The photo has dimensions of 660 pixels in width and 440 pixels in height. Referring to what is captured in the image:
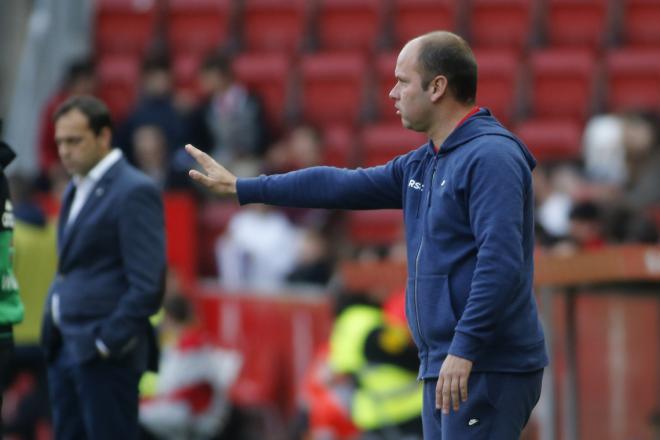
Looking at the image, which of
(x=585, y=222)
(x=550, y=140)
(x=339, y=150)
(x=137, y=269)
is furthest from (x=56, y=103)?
(x=137, y=269)

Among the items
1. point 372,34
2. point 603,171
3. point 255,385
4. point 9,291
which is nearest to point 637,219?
point 603,171

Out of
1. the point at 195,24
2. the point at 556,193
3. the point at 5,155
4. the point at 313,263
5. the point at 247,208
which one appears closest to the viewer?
the point at 5,155

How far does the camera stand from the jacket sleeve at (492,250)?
4.80m

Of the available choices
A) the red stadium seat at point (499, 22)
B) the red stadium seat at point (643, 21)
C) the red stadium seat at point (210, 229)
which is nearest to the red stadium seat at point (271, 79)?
→ the red stadium seat at point (210, 229)

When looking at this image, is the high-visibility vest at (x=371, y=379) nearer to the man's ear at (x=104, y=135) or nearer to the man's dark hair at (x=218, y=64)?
the man's ear at (x=104, y=135)

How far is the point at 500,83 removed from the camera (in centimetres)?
1270

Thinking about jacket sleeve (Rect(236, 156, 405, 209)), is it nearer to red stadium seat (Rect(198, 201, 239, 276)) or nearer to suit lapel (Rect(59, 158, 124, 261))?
suit lapel (Rect(59, 158, 124, 261))

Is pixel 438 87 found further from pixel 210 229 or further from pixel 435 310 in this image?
pixel 210 229

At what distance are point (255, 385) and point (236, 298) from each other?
709mm

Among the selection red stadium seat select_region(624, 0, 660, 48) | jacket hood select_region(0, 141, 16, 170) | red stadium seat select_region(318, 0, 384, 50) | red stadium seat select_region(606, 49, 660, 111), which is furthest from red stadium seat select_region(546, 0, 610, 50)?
jacket hood select_region(0, 141, 16, 170)

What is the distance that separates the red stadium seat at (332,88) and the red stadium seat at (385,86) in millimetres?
152

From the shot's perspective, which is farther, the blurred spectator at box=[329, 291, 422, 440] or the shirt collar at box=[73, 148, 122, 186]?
the blurred spectator at box=[329, 291, 422, 440]

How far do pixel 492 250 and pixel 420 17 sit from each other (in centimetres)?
891

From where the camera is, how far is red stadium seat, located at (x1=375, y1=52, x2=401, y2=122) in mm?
13094
